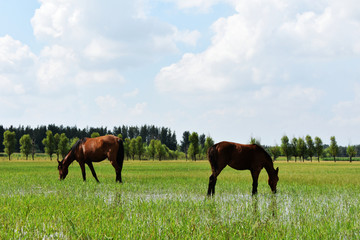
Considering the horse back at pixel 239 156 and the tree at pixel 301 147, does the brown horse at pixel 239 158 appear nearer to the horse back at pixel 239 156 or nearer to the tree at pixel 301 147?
the horse back at pixel 239 156

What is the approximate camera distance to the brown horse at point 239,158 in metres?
11.8

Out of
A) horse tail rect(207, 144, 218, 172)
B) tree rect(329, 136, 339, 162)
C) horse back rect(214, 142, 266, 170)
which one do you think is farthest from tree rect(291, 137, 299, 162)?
horse tail rect(207, 144, 218, 172)

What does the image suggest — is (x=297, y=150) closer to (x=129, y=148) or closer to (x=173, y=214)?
(x=129, y=148)

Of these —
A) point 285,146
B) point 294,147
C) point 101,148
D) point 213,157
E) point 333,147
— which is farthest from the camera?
point 294,147

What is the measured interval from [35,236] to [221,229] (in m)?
3.78

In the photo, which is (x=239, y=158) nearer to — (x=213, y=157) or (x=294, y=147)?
(x=213, y=157)

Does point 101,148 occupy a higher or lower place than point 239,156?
higher

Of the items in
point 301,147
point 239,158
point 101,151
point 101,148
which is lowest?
point 239,158

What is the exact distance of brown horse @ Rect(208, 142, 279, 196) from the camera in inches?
466

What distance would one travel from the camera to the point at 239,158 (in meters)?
12.2

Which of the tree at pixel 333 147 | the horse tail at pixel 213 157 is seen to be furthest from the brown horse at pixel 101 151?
the tree at pixel 333 147

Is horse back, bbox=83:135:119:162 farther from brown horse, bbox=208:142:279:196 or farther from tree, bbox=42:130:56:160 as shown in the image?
tree, bbox=42:130:56:160

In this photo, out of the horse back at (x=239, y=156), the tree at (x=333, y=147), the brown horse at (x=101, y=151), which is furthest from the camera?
the tree at (x=333, y=147)

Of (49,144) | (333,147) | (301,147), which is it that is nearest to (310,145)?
(301,147)
